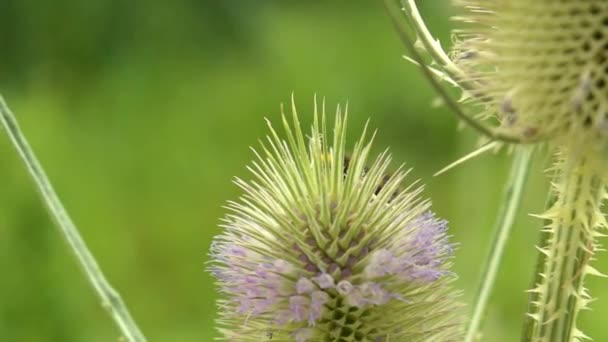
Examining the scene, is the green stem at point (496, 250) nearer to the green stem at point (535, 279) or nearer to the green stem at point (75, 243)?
the green stem at point (535, 279)

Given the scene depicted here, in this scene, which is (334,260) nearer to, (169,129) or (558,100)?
(558,100)

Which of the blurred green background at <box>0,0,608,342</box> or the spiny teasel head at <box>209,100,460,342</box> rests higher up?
the blurred green background at <box>0,0,608,342</box>

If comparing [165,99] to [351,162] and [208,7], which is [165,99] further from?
[351,162]

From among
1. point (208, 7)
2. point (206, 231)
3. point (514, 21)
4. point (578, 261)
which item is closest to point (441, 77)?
point (514, 21)

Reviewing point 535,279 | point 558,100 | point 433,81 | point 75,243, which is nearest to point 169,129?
point 75,243

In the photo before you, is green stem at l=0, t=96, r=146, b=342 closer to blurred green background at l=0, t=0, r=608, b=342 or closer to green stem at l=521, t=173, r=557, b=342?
green stem at l=521, t=173, r=557, b=342

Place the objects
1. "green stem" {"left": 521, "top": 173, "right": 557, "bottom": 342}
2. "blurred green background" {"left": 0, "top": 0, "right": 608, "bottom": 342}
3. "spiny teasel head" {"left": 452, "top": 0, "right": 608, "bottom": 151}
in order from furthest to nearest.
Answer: "blurred green background" {"left": 0, "top": 0, "right": 608, "bottom": 342}
"green stem" {"left": 521, "top": 173, "right": 557, "bottom": 342}
"spiny teasel head" {"left": 452, "top": 0, "right": 608, "bottom": 151}

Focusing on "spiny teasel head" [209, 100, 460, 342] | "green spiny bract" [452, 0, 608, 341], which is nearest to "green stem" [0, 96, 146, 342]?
"spiny teasel head" [209, 100, 460, 342]
